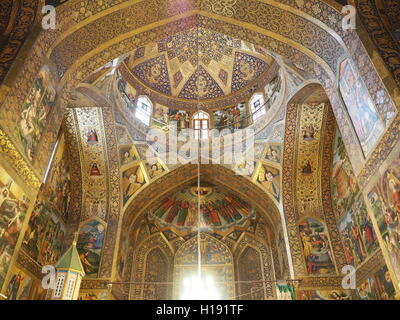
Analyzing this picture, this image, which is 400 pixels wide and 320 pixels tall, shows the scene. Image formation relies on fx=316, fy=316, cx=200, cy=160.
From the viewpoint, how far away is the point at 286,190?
488 inches

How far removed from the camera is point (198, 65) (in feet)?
49.6

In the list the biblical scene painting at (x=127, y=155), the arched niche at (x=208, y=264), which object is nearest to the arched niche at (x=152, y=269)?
the arched niche at (x=208, y=264)

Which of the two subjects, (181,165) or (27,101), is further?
(181,165)

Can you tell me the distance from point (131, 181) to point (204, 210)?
13.8ft

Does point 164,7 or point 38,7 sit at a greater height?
point 164,7

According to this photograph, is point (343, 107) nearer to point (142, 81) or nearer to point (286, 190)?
point (286, 190)

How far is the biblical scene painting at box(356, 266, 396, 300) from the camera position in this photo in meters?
8.20

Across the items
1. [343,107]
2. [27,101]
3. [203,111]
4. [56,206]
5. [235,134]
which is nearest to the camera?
[27,101]

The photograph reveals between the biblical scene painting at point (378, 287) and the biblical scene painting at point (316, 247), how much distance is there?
1.34m

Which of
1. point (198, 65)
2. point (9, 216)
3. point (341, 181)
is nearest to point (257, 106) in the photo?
point (198, 65)

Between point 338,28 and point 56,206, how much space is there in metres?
10.3

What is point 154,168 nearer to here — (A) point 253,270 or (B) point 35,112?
(A) point 253,270

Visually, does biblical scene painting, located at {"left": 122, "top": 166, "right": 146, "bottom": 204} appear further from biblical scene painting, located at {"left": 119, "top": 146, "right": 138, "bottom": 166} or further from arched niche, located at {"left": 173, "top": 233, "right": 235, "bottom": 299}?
arched niche, located at {"left": 173, "top": 233, "right": 235, "bottom": 299}
